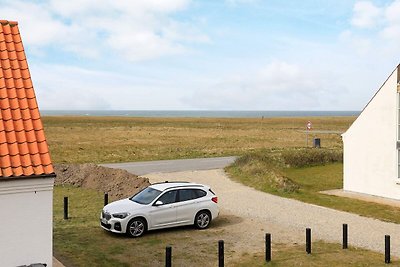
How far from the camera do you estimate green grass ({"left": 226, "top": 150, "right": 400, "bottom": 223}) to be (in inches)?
803

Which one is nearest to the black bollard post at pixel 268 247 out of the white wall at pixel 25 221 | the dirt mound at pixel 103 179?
the white wall at pixel 25 221

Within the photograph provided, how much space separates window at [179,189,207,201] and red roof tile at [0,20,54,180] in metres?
8.04

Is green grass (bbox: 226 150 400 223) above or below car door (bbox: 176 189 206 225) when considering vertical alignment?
below

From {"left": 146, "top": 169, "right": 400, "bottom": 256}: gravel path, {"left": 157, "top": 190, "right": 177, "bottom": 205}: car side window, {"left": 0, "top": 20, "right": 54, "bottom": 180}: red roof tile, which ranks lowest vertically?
{"left": 146, "top": 169, "right": 400, "bottom": 256}: gravel path

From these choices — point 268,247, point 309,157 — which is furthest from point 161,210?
point 309,157

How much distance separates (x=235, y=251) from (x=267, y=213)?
5699mm

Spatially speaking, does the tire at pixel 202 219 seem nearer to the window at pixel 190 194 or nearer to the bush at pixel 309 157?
the window at pixel 190 194

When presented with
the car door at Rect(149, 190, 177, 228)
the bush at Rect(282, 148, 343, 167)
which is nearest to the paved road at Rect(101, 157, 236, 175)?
the bush at Rect(282, 148, 343, 167)

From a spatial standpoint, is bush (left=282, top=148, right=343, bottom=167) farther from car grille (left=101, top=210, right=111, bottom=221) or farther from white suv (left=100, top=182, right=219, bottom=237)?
car grille (left=101, top=210, right=111, bottom=221)

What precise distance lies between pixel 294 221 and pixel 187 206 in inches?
183

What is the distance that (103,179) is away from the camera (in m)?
24.5

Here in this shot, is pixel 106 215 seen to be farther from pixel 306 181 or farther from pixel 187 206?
pixel 306 181

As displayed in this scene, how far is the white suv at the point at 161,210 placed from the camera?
15039 millimetres

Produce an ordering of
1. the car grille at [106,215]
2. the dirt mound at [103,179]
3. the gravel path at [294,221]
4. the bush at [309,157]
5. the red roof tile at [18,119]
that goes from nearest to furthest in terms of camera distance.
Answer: the red roof tile at [18,119] → the car grille at [106,215] → the gravel path at [294,221] → the dirt mound at [103,179] → the bush at [309,157]
